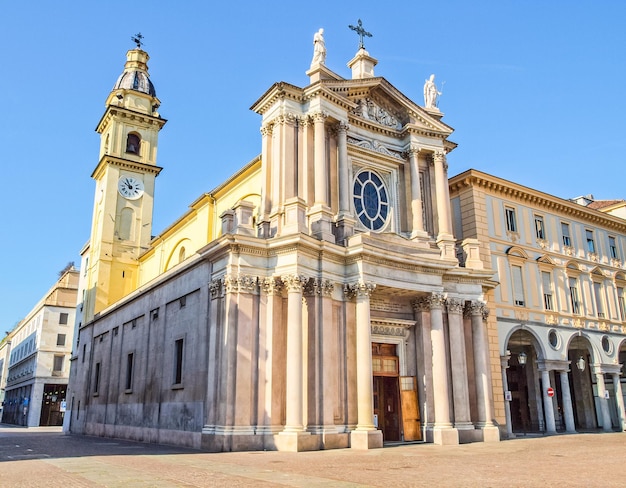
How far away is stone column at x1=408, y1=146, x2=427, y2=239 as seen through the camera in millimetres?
27969

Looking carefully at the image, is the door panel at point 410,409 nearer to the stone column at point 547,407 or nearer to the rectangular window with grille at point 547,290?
the stone column at point 547,407

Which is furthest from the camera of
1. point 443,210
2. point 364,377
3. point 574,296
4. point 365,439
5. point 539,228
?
point 574,296

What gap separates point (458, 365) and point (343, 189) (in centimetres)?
947

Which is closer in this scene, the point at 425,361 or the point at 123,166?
the point at 425,361

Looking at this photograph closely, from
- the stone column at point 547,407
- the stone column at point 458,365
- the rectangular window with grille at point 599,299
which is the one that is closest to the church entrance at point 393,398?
the stone column at point 458,365

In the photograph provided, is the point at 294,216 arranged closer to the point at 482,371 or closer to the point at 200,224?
the point at 482,371

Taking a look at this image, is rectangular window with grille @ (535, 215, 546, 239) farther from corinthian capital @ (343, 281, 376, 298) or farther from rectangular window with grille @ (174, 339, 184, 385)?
rectangular window with grille @ (174, 339, 184, 385)

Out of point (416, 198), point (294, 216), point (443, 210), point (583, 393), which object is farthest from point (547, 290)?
point (294, 216)

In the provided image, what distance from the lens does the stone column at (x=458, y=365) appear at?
25406 mm

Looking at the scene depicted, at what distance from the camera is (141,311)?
31078 millimetres

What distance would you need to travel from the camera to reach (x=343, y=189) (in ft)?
85.1

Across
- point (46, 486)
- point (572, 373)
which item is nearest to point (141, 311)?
point (46, 486)

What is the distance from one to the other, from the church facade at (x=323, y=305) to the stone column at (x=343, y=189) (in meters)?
0.09

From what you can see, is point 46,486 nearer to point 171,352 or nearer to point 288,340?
point 288,340
